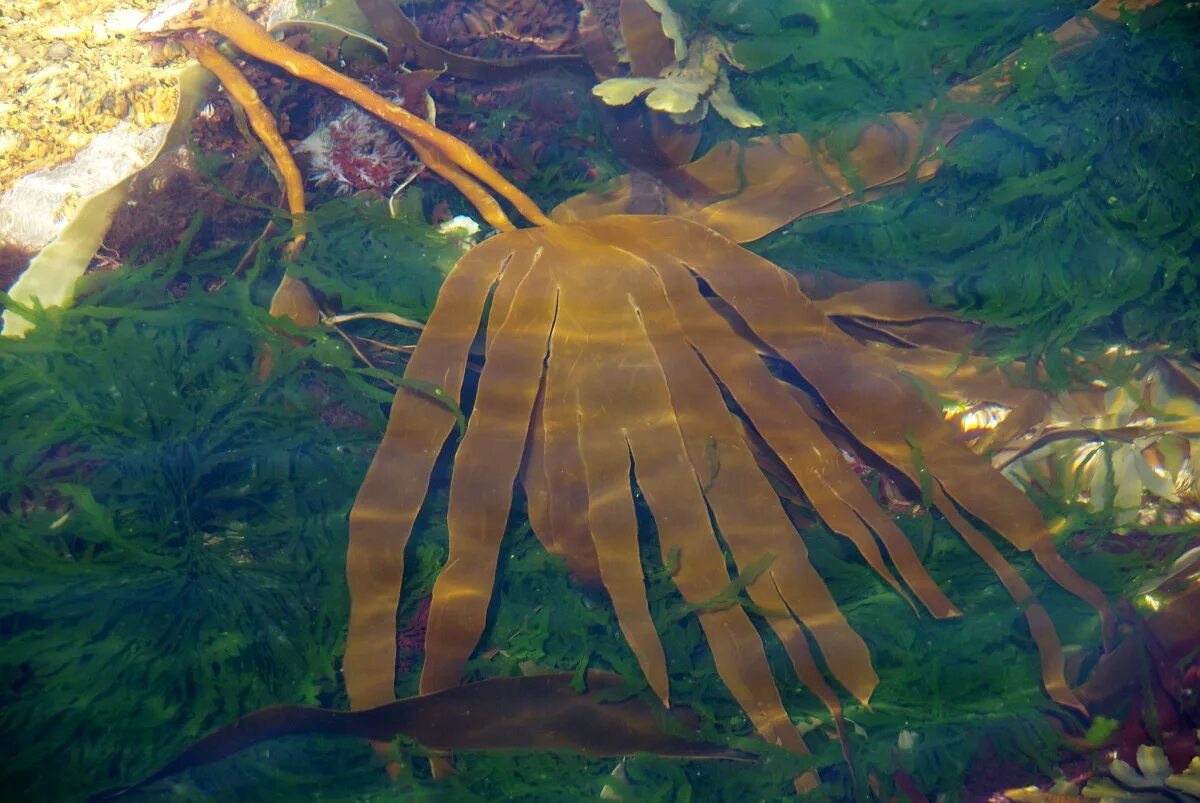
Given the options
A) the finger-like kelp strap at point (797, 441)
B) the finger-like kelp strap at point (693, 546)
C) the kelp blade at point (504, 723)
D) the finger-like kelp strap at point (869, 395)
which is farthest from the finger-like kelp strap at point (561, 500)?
the finger-like kelp strap at point (869, 395)

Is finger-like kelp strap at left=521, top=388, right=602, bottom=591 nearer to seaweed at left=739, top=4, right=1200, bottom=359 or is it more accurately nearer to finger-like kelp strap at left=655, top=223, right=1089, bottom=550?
finger-like kelp strap at left=655, top=223, right=1089, bottom=550

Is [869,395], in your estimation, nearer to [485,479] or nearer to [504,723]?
[485,479]

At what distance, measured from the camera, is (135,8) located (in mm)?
2061

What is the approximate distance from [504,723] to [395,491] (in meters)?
0.56

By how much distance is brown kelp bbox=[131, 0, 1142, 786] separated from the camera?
1417 millimetres

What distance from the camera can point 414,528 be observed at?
156cm

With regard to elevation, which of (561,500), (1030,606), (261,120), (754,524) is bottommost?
(1030,606)

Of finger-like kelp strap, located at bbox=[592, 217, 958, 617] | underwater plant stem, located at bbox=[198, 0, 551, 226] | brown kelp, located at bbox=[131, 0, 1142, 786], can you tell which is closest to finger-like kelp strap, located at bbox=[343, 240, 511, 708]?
brown kelp, located at bbox=[131, 0, 1142, 786]

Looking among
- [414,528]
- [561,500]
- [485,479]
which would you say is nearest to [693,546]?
[561,500]

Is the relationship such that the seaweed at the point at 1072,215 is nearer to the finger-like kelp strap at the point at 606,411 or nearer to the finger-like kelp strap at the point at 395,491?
the finger-like kelp strap at the point at 606,411

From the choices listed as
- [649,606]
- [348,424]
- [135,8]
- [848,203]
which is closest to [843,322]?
[848,203]

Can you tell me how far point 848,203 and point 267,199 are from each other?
1640 millimetres

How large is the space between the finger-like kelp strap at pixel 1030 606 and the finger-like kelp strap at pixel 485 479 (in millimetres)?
990

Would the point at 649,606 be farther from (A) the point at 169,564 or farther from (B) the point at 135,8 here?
(B) the point at 135,8
